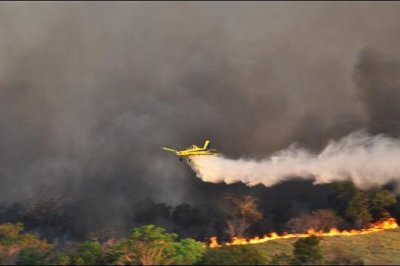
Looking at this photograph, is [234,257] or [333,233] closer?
[234,257]

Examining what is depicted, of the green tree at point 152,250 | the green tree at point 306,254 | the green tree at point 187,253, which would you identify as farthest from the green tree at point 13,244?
the green tree at point 306,254

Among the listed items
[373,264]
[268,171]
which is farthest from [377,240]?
[268,171]

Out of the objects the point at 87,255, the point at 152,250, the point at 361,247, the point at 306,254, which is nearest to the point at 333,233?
the point at 361,247

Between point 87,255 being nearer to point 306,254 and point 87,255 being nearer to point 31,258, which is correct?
point 31,258

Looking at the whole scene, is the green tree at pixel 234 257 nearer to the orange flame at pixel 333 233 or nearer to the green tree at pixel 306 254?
the green tree at pixel 306 254

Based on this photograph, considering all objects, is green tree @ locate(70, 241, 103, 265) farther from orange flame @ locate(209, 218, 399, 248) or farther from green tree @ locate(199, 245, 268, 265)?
orange flame @ locate(209, 218, 399, 248)

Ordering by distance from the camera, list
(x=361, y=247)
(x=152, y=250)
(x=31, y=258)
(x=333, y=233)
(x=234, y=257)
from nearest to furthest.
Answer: (x=234, y=257) < (x=31, y=258) < (x=152, y=250) < (x=361, y=247) < (x=333, y=233)
